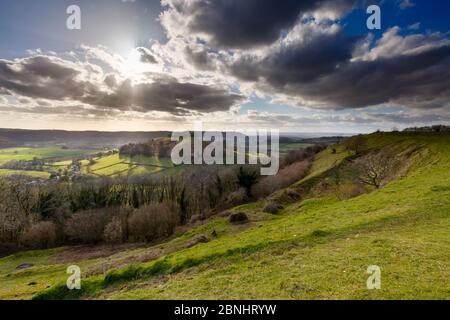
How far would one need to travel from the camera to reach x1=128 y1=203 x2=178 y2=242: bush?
54438 millimetres

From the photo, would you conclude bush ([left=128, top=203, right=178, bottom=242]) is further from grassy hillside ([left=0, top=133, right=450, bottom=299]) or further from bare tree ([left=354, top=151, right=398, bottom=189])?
bare tree ([left=354, top=151, right=398, bottom=189])

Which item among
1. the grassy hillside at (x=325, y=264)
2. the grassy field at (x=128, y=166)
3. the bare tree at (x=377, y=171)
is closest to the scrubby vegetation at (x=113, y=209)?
the bare tree at (x=377, y=171)

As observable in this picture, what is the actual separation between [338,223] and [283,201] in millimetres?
28984

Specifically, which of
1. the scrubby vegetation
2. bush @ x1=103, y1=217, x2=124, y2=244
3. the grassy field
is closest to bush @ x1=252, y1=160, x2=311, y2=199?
the scrubby vegetation

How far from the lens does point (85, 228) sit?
2298 inches

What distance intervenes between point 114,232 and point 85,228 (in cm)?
1093

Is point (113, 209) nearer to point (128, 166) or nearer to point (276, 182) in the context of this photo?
point (276, 182)

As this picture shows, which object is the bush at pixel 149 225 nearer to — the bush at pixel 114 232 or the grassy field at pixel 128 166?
the bush at pixel 114 232

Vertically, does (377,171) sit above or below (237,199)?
above

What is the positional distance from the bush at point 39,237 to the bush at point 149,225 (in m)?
20.7

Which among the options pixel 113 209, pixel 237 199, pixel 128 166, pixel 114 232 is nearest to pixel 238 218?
pixel 237 199

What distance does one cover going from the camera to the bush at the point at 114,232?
54188mm
